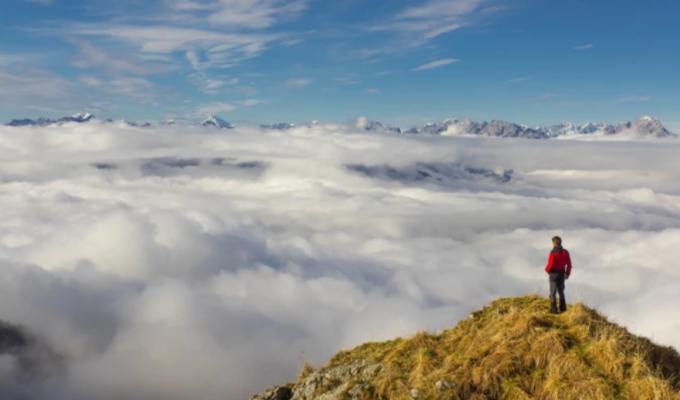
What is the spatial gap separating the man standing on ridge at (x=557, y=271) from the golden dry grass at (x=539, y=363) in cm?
82

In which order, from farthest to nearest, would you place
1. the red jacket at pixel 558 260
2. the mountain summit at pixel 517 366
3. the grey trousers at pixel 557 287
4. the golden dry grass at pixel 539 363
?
1. the red jacket at pixel 558 260
2. the grey trousers at pixel 557 287
3. the mountain summit at pixel 517 366
4. the golden dry grass at pixel 539 363

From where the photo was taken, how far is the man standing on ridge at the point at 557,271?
686 inches

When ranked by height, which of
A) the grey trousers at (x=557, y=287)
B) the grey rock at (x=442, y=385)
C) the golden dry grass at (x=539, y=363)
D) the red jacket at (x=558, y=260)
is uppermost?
the red jacket at (x=558, y=260)

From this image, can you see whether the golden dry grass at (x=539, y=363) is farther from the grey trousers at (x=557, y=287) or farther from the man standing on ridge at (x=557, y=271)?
the man standing on ridge at (x=557, y=271)

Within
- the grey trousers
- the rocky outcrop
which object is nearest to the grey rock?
the rocky outcrop

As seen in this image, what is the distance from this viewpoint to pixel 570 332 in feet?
49.1

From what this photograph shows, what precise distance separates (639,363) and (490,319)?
6.06m

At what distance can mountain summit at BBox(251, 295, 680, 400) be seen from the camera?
41.1 ft

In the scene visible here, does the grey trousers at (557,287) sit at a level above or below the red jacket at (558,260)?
below

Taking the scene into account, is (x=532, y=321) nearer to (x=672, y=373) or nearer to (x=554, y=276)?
(x=554, y=276)

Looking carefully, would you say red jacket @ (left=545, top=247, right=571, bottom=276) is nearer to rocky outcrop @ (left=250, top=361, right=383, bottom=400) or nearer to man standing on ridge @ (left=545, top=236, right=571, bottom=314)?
man standing on ridge @ (left=545, top=236, right=571, bottom=314)

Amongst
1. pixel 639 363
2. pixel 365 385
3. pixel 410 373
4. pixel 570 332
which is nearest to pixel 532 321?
pixel 570 332

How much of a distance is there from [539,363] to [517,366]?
0.81m

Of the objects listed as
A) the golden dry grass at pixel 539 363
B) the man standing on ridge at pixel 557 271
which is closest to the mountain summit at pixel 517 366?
the golden dry grass at pixel 539 363
